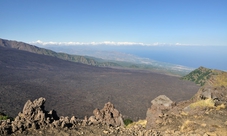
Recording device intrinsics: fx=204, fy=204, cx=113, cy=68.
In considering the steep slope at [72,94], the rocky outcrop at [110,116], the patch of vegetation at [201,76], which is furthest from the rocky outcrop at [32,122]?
the patch of vegetation at [201,76]

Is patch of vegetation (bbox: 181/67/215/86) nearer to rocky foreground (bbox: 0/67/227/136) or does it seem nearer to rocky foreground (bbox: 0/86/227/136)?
rocky foreground (bbox: 0/67/227/136)

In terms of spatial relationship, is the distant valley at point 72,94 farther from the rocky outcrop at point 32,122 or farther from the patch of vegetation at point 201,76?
the rocky outcrop at point 32,122

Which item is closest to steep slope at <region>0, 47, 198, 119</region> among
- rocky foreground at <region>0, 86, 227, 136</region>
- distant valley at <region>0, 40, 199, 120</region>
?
distant valley at <region>0, 40, 199, 120</region>

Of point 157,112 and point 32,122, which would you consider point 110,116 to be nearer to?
point 157,112

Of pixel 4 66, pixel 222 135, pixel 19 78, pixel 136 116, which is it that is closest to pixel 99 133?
pixel 222 135

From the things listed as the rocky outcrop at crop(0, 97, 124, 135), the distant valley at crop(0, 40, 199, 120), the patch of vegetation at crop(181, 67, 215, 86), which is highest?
the rocky outcrop at crop(0, 97, 124, 135)

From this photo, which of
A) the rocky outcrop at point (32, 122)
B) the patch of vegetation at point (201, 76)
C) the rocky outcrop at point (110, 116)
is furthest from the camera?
the patch of vegetation at point (201, 76)

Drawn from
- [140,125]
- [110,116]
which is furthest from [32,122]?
[110,116]

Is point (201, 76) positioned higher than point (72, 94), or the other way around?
point (201, 76)

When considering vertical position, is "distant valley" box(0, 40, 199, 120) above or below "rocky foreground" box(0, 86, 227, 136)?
below
